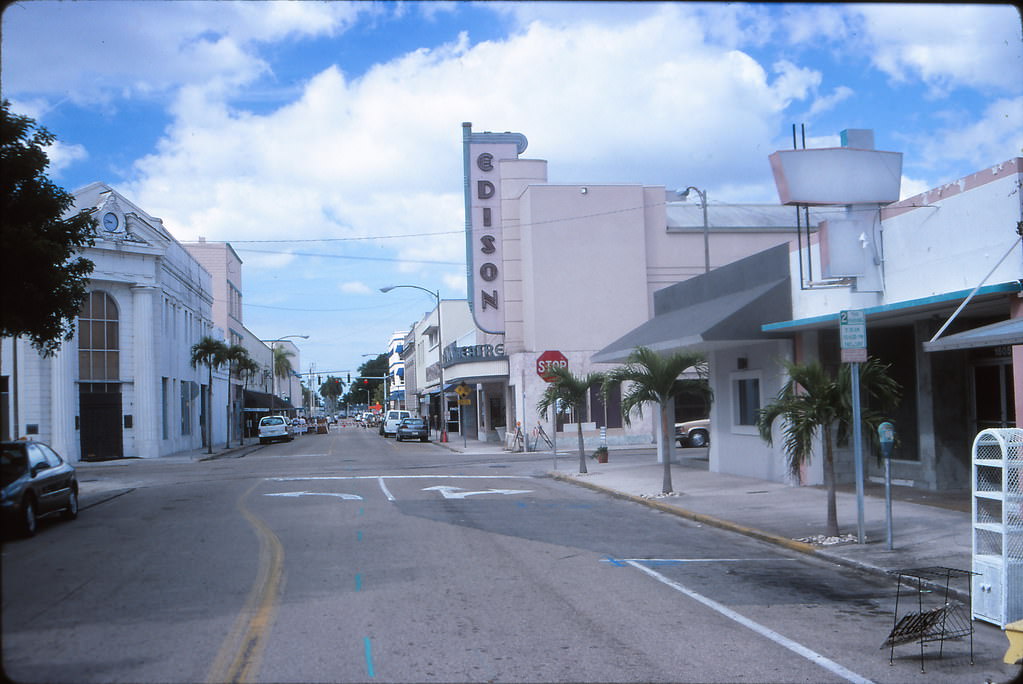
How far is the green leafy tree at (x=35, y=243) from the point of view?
1.95 meters

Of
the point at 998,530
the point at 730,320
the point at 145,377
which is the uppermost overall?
the point at 730,320

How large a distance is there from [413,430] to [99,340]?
52.3 meters

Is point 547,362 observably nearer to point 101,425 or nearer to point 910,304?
point 910,304

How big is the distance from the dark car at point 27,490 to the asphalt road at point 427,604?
0.06 metres

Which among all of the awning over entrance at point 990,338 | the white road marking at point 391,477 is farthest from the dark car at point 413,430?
the awning over entrance at point 990,338

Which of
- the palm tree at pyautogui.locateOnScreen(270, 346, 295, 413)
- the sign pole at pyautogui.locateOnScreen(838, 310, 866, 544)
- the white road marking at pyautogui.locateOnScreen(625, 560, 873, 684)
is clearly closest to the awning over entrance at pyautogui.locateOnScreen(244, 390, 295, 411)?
the palm tree at pyautogui.locateOnScreen(270, 346, 295, 413)

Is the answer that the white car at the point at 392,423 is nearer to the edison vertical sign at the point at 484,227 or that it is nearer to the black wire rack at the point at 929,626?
the edison vertical sign at the point at 484,227

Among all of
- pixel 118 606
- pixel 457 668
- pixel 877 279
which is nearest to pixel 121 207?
pixel 457 668

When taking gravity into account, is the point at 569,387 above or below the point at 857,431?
above

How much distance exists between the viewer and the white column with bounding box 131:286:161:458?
150 inches

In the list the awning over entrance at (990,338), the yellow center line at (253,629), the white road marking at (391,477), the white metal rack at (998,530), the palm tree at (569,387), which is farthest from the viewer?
the palm tree at (569,387)

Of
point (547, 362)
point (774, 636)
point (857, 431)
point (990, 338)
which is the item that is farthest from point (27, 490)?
point (547, 362)

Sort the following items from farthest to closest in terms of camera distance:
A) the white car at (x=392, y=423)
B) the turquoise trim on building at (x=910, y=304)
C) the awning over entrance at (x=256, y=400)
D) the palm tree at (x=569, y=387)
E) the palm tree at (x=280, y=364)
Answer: the palm tree at (x=280, y=364) → the awning over entrance at (x=256, y=400) → the white car at (x=392, y=423) → the palm tree at (x=569, y=387) → the turquoise trim on building at (x=910, y=304)

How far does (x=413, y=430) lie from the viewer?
55.5m
